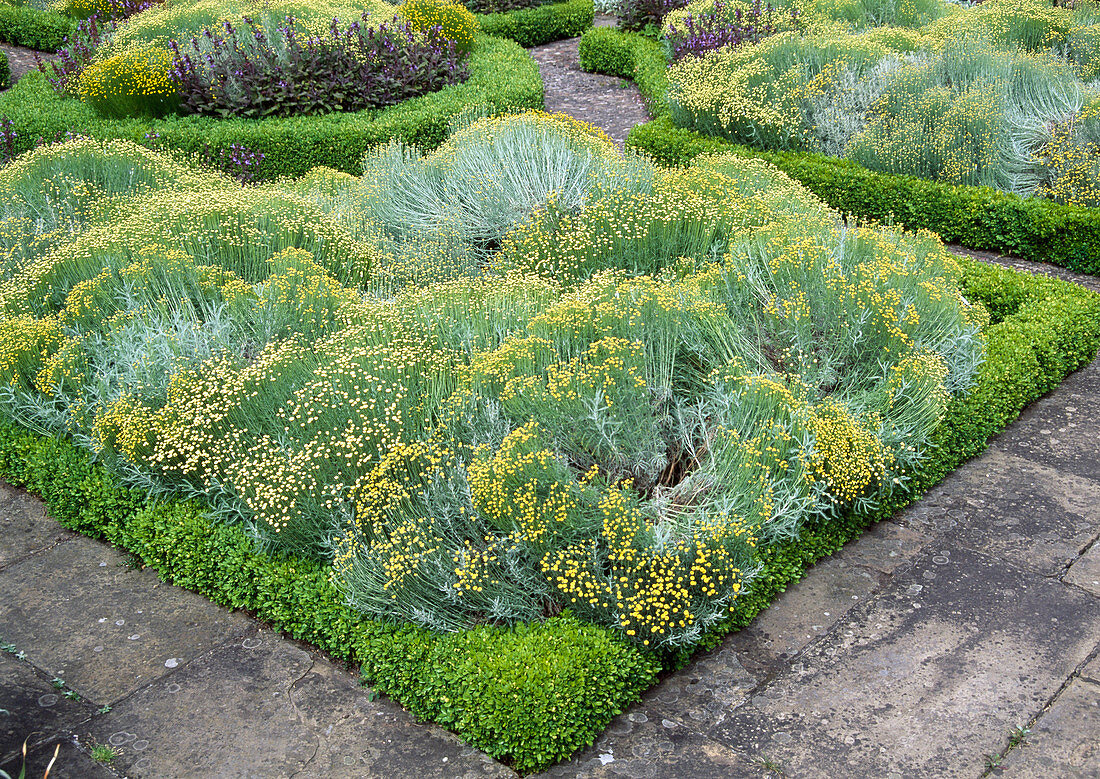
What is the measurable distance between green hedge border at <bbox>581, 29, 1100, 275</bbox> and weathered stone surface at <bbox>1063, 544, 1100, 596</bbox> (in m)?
3.49

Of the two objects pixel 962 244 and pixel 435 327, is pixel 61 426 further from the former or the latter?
pixel 962 244

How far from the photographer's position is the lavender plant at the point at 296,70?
36.2 feet

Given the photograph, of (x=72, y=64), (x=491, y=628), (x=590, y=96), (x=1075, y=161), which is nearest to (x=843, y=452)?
(x=491, y=628)

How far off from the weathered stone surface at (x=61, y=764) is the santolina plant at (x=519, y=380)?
1.24 metres

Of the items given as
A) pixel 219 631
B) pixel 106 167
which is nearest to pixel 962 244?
pixel 219 631

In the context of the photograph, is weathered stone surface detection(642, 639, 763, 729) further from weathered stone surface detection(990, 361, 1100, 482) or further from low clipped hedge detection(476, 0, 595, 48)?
low clipped hedge detection(476, 0, 595, 48)

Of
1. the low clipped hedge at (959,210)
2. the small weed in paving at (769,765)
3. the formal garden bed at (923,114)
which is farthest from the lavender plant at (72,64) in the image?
the small weed in paving at (769,765)

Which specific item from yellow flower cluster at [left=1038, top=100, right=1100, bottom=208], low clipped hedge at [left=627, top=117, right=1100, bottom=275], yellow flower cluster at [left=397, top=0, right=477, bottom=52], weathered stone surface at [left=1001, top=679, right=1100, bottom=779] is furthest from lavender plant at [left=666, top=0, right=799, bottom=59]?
weathered stone surface at [left=1001, top=679, right=1100, bottom=779]

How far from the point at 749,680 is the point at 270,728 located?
2.13 m

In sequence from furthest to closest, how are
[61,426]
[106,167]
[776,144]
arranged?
1. [776,144]
2. [106,167]
3. [61,426]

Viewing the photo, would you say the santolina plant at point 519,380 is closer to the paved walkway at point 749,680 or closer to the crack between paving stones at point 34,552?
the paved walkway at point 749,680

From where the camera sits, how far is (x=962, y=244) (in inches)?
336

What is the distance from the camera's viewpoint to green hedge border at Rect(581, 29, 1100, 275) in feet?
26.2

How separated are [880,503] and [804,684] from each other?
1.44 metres
